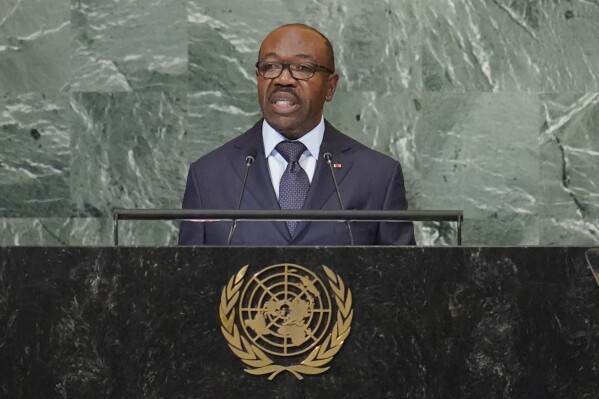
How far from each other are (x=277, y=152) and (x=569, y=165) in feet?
7.34

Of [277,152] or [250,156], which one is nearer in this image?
[250,156]

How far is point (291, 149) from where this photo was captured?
466 cm

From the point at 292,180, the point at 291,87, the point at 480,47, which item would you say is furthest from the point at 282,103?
the point at 480,47

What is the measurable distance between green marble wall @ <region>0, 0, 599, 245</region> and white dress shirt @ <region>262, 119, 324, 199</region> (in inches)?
69.3

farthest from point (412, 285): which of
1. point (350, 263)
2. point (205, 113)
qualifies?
point (205, 113)

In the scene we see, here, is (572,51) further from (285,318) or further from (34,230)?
(285,318)

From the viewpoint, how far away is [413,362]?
3.46 meters

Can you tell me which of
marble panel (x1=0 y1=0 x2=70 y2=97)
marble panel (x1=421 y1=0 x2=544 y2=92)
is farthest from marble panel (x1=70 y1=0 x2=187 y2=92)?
marble panel (x1=421 y1=0 x2=544 y2=92)

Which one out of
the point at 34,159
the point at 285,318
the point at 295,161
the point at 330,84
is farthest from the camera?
the point at 34,159

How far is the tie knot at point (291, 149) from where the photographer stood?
183 inches

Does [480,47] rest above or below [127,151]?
above

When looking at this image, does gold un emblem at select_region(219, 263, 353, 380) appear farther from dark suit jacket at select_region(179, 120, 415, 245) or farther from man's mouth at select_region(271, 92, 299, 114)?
man's mouth at select_region(271, 92, 299, 114)

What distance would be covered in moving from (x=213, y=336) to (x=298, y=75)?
4.83ft

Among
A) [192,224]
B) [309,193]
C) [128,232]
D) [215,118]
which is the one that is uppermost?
[215,118]
